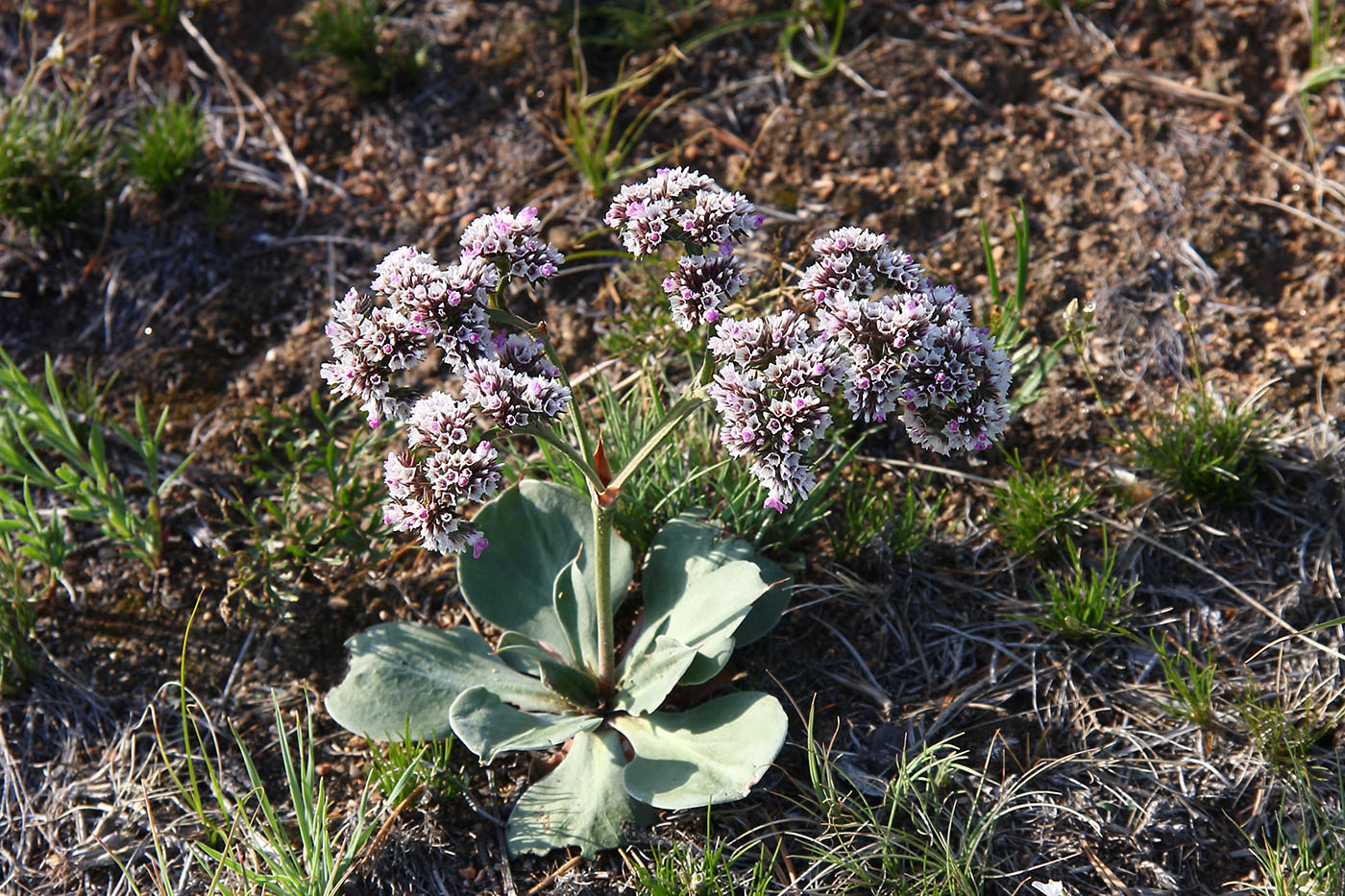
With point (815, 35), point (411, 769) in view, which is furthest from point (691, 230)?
point (815, 35)

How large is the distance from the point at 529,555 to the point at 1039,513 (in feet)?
5.61

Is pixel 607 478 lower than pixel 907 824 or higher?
higher

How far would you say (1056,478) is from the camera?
11.4 feet

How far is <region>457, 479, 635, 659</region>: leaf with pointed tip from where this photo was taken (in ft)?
11.1

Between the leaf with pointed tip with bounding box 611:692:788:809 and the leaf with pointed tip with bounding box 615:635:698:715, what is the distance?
0.32 feet

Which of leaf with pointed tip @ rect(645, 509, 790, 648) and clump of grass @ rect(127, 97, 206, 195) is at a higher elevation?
clump of grass @ rect(127, 97, 206, 195)

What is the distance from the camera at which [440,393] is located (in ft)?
8.38

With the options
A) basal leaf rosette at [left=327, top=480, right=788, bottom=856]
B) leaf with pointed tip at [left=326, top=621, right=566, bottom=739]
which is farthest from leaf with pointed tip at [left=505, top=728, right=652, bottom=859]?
leaf with pointed tip at [left=326, top=621, right=566, bottom=739]

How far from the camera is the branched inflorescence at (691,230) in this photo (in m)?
2.59

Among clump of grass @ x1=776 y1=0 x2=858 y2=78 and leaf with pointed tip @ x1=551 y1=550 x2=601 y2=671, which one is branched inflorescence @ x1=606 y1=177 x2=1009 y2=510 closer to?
leaf with pointed tip @ x1=551 y1=550 x2=601 y2=671

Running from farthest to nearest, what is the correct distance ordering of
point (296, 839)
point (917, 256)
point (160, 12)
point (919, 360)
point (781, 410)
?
1. point (160, 12)
2. point (917, 256)
3. point (296, 839)
4. point (919, 360)
5. point (781, 410)

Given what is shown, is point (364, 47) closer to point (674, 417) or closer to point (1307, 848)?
point (674, 417)

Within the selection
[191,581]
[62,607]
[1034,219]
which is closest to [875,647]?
[1034,219]

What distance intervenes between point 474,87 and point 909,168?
82.7 inches
